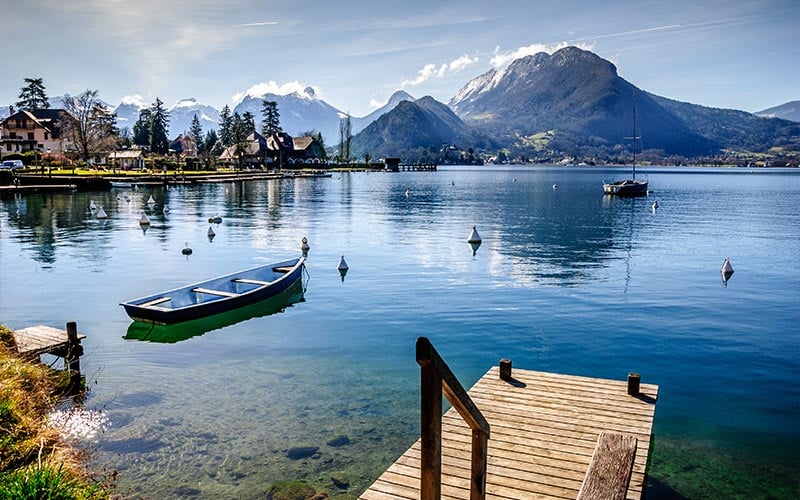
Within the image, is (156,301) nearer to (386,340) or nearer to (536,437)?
(386,340)

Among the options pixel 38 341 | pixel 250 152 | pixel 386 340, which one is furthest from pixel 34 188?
pixel 386 340

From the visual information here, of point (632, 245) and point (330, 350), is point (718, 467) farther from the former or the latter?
point (632, 245)

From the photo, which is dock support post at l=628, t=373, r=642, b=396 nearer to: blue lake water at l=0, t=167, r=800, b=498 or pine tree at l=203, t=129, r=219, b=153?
blue lake water at l=0, t=167, r=800, b=498

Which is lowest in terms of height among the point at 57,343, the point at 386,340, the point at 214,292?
the point at 386,340

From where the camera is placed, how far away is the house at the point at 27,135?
130 meters

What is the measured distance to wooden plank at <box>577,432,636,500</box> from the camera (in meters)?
4.72

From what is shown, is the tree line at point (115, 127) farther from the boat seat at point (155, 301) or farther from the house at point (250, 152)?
the boat seat at point (155, 301)

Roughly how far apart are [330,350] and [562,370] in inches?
290

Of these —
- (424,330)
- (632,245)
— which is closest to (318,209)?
(632,245)

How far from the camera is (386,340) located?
20.1m

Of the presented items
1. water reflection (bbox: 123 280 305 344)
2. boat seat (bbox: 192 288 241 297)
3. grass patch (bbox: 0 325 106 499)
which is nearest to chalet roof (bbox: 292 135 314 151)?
water reflection (bbox: 123 280 305 344)

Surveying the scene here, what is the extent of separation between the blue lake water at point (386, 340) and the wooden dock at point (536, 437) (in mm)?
1485

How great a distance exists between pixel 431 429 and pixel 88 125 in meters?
138

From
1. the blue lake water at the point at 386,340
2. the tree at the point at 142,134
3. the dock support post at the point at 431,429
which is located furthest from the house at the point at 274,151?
the dock support post at the point at 431,429
